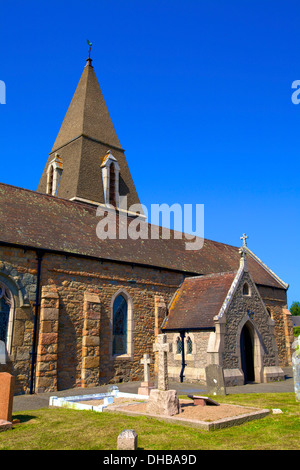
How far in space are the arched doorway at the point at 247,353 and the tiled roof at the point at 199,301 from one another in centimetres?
195

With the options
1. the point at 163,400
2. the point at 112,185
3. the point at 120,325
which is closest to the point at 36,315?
the point at 120,325

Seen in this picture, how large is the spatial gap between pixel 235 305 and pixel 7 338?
9.56 meters

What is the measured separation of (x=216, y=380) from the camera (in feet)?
45.0

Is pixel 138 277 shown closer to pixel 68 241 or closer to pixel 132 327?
pixel 132 327

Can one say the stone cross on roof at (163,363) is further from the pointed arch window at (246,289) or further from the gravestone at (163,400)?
the pointed arch window at (246,289)

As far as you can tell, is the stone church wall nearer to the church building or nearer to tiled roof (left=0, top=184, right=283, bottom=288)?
tiled roof (left=0, top=184, right=283, bottom=288)

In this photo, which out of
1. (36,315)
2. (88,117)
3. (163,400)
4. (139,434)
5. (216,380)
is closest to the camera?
(139,434)

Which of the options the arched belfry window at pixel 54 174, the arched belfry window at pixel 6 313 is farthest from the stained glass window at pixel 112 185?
the arched belfry window at pixel 6 313

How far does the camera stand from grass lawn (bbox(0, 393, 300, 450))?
6766mm

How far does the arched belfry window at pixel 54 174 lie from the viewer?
27953 millimetres

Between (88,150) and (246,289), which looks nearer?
Result: (246,289)

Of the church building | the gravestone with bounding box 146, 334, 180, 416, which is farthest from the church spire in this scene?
the gravestone with bounding box 146, 334, 180, 416

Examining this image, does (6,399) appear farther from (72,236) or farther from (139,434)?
(72,236)

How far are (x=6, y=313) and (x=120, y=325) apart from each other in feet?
18.3
